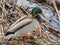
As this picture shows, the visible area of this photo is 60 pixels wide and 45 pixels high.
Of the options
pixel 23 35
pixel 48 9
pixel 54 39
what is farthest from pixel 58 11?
pixel 23 35

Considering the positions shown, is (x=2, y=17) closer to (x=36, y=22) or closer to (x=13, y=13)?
(x=13, y=13)

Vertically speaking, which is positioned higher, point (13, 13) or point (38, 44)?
point (13, 13)

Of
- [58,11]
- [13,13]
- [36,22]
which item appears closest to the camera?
[36,22]

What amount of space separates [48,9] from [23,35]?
169 cm

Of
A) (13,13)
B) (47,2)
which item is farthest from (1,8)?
(47,2)

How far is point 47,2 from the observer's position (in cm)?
694

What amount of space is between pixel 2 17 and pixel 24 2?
1.09 meters

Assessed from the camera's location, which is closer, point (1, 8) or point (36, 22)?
point (36, 22)

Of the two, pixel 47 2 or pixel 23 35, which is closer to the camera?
pixel 23 35

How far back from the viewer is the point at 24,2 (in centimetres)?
680

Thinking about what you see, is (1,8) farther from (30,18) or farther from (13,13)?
(30,18)

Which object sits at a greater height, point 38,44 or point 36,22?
point 36,22

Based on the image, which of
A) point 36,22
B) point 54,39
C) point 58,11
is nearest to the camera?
point 36,22

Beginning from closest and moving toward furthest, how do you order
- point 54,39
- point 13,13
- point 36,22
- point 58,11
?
point 36,22 < point 54,39 < point 13,13 < point 58,11
